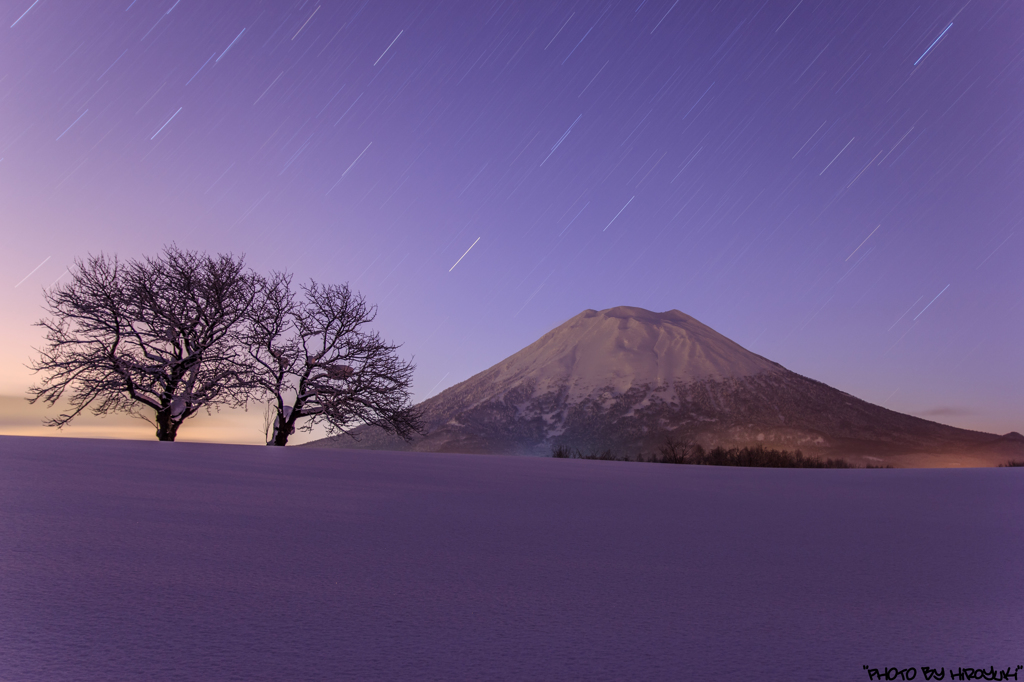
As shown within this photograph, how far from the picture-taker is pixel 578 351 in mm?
113375

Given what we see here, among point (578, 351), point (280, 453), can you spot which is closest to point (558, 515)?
point (280, 453)

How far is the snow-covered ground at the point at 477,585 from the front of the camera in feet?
9.96

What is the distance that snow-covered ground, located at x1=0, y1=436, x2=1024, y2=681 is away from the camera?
3.04m

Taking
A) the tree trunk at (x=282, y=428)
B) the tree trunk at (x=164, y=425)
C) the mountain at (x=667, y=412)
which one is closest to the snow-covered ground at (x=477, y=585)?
the tree trunk at (x=164, y=425)

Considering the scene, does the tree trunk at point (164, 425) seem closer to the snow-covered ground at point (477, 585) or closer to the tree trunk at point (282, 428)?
the tree trunk at point (282, 428)

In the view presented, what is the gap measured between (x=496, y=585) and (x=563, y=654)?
3.82 ft

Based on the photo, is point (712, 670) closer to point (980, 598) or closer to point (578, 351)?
point (980, 598)

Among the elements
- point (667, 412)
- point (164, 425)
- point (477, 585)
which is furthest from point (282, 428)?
point (667, 412)

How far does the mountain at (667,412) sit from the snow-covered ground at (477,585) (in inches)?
2743

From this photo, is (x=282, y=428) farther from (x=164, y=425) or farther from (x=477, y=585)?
(x=477, y=585)

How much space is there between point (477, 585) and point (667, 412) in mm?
89954

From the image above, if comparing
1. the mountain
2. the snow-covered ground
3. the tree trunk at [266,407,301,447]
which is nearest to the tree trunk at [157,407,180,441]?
the tree trunk at [266,407,301,447]

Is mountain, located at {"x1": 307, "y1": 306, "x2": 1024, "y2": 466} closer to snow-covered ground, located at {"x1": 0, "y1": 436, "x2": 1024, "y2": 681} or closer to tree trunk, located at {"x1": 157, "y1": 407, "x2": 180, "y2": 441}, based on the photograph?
tree trunk, located at {"x1": 157, "y1": 407, "x2": 180, "y2": 441}

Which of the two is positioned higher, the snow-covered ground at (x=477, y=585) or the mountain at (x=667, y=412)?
the mountain at (x=667, y=412)
